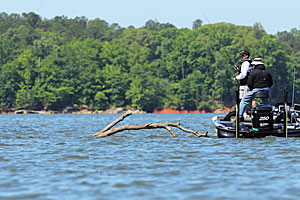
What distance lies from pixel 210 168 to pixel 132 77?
102m

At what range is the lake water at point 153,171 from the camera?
10477 mm

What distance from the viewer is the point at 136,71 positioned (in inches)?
4582

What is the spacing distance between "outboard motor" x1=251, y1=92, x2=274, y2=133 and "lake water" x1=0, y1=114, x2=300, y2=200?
0.45m

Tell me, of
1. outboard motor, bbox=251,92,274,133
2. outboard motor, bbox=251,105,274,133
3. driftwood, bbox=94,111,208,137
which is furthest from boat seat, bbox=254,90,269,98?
driftwood, bbox=94,111,208,137

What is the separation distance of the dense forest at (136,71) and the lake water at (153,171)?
88298mm

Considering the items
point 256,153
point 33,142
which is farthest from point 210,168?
point 33,142

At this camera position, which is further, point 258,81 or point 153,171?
point 258,81

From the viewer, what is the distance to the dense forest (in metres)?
109

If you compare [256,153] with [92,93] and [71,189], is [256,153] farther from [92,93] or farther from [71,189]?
[92,93]

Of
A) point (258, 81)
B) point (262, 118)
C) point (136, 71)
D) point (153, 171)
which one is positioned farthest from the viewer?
point (136, 71)

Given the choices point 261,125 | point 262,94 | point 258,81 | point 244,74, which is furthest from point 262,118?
point 244,74

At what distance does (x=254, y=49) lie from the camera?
11856 cm

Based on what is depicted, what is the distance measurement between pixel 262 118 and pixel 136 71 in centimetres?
9734

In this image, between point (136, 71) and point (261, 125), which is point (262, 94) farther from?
point (136, 71)
